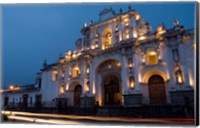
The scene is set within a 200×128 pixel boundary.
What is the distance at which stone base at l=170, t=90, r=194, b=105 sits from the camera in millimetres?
11922

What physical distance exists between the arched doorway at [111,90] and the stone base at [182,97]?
517 cm

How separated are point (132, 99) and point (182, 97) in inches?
146

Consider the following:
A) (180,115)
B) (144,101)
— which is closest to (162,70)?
(144,101)

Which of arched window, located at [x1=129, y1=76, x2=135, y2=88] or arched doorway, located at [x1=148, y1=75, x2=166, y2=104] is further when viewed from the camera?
arched window, located at [x1=129, y1=76, x2=135, y2=88]

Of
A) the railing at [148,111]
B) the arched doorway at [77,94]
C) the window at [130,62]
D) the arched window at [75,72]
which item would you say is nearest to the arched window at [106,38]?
the window at [130,62]

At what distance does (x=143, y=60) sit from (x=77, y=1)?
27.1 feet

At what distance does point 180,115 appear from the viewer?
1083 cm

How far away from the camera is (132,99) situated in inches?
564

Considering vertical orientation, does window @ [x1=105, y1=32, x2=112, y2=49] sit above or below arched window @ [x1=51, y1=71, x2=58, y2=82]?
above

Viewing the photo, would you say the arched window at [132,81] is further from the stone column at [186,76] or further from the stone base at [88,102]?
the stone base at [88,102]

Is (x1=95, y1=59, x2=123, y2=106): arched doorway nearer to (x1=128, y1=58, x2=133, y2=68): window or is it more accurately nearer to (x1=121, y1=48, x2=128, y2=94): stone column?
(x1=121, y1=48, x2=128, y2=94): stone column

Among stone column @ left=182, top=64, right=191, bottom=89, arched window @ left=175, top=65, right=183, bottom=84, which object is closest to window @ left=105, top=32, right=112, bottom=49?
arched window @ left=175, top=65, right=183, bottom=84

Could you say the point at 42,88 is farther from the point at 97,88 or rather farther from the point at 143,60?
the point at 143,60

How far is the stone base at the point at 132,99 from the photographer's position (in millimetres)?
14087
